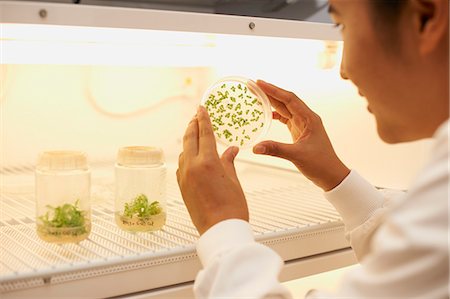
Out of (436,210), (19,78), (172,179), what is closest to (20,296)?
(436,210)

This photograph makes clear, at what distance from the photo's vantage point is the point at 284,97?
1.08 meters

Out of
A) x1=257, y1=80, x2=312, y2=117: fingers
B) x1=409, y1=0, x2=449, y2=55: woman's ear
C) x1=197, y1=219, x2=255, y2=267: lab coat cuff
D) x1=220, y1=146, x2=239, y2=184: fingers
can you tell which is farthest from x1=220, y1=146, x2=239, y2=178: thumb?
x1=409, y1=0, x2=449, y2=55: woman's ear

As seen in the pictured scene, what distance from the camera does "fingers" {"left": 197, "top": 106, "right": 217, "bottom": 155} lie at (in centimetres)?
85

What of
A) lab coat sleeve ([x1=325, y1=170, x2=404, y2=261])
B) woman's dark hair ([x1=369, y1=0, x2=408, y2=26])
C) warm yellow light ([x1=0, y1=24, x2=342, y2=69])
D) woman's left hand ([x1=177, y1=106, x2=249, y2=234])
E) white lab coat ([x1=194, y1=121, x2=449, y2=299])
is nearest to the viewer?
white lab coat ([x1=194, y1=121, x2=449, y2=299])

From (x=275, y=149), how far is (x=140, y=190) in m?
0.27

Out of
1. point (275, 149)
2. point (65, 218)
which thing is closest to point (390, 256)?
point (275, 149)

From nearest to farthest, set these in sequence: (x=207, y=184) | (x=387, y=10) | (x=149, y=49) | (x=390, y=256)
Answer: (x=390, y=256) → (x=387, y=10) → (x=207, y=184) → (x=149, y=49)

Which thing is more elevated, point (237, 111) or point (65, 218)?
point (237, 111)

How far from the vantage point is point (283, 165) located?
170 cm

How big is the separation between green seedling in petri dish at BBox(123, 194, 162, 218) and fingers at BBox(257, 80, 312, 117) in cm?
30

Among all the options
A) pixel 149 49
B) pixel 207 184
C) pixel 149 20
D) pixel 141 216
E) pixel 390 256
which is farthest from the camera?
pixel 149 49

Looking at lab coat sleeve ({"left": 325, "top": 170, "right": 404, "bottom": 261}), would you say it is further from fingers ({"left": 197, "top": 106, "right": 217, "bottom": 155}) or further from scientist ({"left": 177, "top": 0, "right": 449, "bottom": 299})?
fingers ({"left": 197, "top": 106, "right": 217, "bottom": 155})

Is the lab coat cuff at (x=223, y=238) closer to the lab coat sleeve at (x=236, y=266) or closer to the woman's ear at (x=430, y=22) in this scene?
the lab coat sleeve at (x=236, y=266)

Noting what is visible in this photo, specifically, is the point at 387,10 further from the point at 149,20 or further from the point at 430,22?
the point at 149,20
